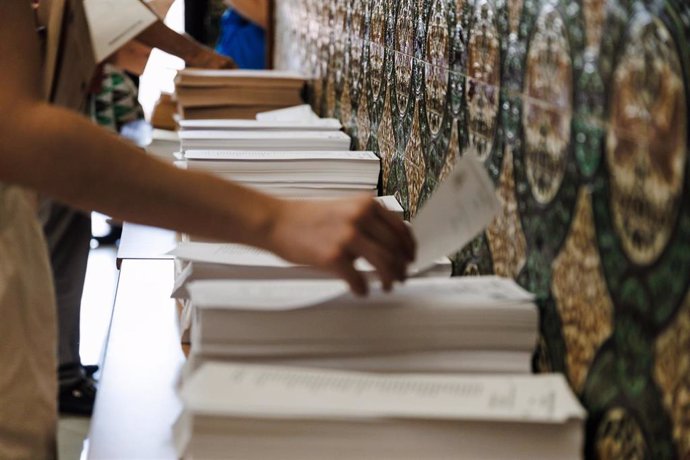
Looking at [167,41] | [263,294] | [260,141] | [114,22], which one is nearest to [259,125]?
[260,141]

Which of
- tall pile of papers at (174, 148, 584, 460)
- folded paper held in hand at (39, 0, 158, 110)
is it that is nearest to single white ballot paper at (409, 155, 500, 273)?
tall pile of papers at (174, 148, 584, 460)

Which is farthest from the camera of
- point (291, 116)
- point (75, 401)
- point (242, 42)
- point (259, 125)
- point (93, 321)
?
A: point (242, 42)

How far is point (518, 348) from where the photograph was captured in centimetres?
97

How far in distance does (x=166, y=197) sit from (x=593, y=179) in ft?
1.23

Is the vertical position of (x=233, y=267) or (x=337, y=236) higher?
(x=337, y=236)

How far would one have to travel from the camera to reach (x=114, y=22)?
2102mm

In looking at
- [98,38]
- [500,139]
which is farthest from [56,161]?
[98,38]

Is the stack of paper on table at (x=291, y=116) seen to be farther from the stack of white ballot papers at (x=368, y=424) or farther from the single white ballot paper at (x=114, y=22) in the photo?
the stack of white ballot papers at (x=368, y=424)

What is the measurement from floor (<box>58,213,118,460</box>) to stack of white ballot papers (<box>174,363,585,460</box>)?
2.05 metres

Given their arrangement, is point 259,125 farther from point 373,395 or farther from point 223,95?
point 373,395

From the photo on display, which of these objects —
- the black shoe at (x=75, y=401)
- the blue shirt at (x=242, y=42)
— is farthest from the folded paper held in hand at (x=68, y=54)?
the blue shirt at (x=242, y=42)

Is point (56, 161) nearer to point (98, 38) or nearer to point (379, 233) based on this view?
point (379, 233)

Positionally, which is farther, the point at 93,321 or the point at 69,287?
the point at 93,321

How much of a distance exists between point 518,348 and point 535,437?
0.16 metres
